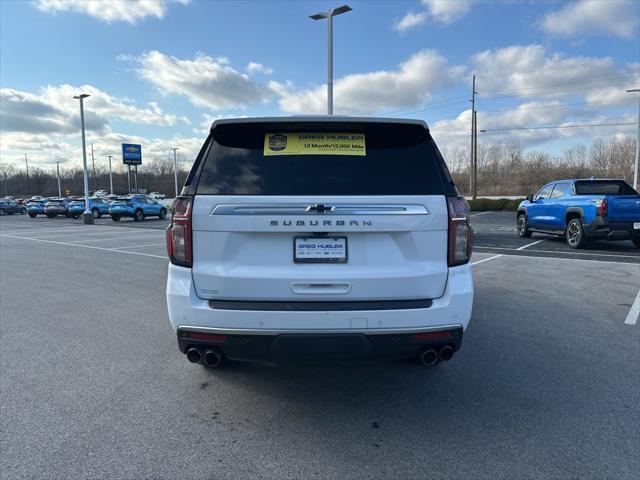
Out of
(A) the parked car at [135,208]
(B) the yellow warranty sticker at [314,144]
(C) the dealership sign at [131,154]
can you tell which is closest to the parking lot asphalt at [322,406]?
(B) the yellow warranty sticker at [314,144]

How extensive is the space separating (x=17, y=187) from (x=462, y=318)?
14495 centimetres

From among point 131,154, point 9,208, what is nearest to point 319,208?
point 9,208

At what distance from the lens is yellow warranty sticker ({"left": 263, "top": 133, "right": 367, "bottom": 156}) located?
301 centimetres

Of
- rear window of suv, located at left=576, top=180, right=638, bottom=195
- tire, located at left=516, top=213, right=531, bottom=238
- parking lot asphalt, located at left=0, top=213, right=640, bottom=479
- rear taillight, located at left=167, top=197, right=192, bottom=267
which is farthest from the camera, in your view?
tire, located at left=516, top=213, right=531, bottom=238

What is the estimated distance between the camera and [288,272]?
283 centimetres

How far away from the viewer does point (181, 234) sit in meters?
2.91

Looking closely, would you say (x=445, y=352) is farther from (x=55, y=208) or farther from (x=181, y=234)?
(x=55, y=208)

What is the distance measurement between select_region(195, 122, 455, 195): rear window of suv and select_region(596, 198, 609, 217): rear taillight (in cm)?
1022

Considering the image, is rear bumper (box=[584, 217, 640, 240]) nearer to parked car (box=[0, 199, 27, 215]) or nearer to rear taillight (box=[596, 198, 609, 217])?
rear taillight (box=[596, 198, 609, 217])

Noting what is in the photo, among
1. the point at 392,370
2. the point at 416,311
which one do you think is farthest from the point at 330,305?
the point at 392,370

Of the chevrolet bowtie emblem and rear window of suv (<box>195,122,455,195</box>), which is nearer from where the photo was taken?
the chevrolet bowtie emblem

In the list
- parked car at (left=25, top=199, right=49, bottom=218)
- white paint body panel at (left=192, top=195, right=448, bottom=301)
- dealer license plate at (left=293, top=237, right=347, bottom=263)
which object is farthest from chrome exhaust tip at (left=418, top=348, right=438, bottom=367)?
parked car at (left=25, top=199, right=49, bottom=218)

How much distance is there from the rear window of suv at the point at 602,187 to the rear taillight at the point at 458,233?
11237mm

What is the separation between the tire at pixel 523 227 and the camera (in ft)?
49.2
